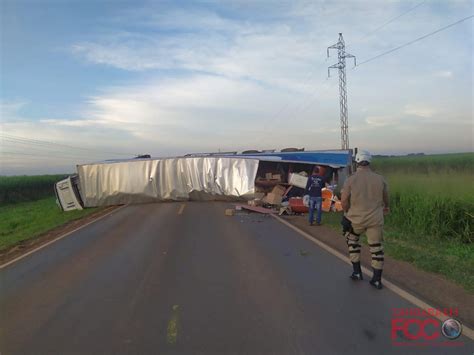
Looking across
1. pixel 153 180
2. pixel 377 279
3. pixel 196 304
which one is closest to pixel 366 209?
pixel 377 279

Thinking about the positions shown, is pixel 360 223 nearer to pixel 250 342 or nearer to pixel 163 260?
pixel 250 342

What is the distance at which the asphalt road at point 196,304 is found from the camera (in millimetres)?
4500

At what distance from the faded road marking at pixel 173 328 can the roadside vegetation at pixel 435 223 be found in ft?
13.1

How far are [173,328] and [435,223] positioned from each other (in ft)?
28.9

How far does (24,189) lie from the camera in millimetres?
46719

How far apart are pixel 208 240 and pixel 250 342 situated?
22.4 ft

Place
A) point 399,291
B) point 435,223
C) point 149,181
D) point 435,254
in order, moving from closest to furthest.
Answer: point 399,291, point 435,254, point 435,223, point 149,181

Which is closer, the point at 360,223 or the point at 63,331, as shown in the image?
the point at 63,331

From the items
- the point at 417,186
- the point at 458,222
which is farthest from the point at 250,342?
the point at 417,186

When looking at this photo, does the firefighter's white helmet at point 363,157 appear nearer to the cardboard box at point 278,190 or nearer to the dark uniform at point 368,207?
the dark uniform at point 368,207

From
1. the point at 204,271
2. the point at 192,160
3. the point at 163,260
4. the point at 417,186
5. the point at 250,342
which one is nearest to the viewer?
the point at 250,342

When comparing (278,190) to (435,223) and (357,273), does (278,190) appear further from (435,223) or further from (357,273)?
(357,273)

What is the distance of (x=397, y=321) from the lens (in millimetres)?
4996

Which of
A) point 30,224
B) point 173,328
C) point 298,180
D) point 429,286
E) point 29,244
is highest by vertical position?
point 298,180
